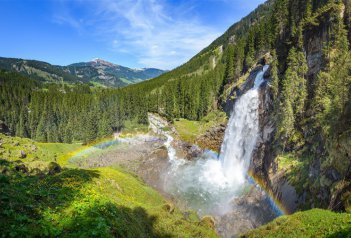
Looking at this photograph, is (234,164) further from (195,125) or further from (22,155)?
(22,155)

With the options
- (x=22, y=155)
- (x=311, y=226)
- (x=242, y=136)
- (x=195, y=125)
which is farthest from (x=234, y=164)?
(x=22, y=155)

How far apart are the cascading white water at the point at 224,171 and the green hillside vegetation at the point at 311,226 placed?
19131 millimetres

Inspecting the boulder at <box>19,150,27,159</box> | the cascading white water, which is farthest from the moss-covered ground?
the boulder at <box>19,150,27,159</box>

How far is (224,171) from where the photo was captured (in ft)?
196

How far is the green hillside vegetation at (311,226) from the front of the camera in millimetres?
17469

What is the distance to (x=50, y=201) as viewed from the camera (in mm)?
16031

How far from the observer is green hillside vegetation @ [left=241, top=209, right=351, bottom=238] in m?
17.5

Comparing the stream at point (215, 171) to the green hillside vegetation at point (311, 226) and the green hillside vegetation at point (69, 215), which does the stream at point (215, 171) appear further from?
the green hillside vegetation at point (69, 215)

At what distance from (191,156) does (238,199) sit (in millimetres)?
30690

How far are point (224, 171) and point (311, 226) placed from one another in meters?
40.0

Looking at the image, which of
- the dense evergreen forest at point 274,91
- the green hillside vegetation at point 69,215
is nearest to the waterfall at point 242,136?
the dense evergreen forest at point 274,91

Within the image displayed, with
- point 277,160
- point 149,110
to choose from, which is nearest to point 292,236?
point 277,160

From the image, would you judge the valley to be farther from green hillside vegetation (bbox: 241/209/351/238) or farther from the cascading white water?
the cascading white water

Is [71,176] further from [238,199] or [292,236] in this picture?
[238,199]
